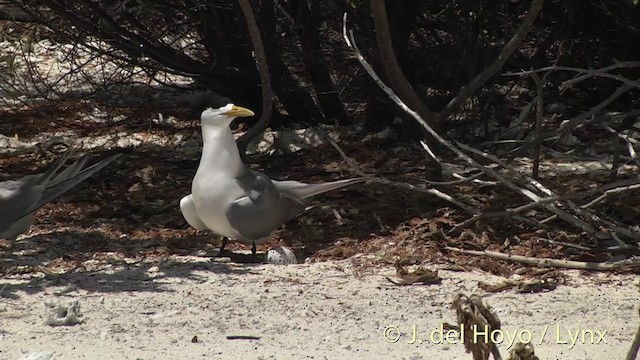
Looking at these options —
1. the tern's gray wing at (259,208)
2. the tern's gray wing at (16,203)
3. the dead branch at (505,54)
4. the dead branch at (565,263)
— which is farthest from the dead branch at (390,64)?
the tern's gray wing at (16,203)

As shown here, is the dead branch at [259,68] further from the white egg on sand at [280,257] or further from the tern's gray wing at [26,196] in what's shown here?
the white egg on sand at [280,257]

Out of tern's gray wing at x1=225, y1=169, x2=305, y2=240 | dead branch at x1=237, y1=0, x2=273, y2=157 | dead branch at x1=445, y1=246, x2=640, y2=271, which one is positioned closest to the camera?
dead branch at x1=445, y1=246, x2=640, y2=271

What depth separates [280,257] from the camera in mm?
6840

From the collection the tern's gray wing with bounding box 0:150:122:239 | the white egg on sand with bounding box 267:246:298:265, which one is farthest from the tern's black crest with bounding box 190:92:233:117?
the white egg on sand with bounding box 267:246:298:265

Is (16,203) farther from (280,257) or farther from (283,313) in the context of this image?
(283,313)

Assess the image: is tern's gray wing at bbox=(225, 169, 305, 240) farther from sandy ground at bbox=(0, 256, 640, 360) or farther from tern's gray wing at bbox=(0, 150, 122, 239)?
tern's gray wing at bbox=(0, 150, 122, 239)

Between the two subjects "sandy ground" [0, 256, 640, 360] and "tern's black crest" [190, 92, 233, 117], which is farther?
"tern's black crest" [190, 92, 233, 117]

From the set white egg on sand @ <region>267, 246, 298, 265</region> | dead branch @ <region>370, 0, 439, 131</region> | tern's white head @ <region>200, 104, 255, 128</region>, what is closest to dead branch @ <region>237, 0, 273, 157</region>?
tern's white head @ <region>200, 104, 255, 128</region>

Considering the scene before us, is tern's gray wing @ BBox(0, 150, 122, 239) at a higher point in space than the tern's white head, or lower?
lower

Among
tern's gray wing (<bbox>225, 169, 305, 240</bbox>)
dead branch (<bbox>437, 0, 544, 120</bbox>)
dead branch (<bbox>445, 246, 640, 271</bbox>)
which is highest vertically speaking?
dead branch (<bbox>437, 0, 544, 120</bbox>)

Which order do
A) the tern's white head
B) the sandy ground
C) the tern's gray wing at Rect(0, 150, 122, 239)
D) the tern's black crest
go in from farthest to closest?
the tern's black crest
the tern's white head
the tern's gray wing at Rect(0, 150, 122, 239)
the sandy ground

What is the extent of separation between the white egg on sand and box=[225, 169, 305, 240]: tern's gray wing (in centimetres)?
13

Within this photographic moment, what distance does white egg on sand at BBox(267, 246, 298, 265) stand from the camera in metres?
6.82

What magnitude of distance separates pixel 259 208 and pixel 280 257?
32 cm
